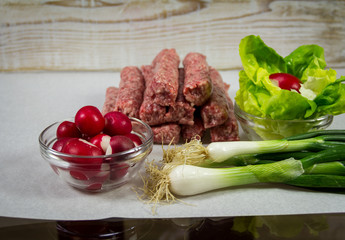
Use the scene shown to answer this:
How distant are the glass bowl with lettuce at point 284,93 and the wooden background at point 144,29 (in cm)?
191

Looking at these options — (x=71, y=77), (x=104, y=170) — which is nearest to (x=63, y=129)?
(x=104, y=170)

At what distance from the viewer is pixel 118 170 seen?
1.86m

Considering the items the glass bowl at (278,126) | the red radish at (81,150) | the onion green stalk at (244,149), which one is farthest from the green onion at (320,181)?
the red radish at (81,150)

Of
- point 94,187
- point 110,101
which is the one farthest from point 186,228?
point 110,101

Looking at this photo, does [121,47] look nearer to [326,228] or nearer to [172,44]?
[172,44]

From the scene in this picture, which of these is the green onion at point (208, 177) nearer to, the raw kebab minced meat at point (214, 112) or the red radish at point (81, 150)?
the red radish at point (81, 150)

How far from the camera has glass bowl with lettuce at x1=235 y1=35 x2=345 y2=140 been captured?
2.25 metres

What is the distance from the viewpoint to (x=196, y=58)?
2.98m

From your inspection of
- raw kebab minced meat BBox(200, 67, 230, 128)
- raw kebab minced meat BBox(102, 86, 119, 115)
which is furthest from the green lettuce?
raw kebab minced meat BBox(102, 86, 119, 115)

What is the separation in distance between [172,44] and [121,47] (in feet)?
2.00

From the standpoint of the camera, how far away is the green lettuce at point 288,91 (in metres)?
2.23

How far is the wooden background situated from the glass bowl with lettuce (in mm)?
1913

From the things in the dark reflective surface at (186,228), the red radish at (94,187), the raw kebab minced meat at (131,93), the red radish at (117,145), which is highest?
the raw kebab minced meat at (131,93)

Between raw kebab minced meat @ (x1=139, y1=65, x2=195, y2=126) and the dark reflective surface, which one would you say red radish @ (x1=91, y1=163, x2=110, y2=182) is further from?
raw kebab minced meat @ (x1=139, y1=65, x2=195, y2=126)
